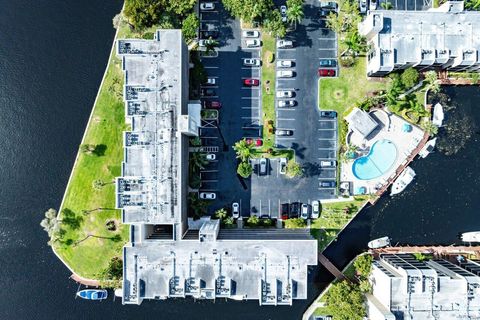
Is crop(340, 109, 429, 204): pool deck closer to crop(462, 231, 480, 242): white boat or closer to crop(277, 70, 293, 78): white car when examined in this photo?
crop(277, 70, 293, 78): white car

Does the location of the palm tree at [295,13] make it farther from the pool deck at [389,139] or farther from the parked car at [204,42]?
the pool deck at [389,139]

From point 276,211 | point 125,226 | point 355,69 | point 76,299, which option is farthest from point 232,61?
point 76,299

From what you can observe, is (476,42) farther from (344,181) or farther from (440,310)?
(440,310)

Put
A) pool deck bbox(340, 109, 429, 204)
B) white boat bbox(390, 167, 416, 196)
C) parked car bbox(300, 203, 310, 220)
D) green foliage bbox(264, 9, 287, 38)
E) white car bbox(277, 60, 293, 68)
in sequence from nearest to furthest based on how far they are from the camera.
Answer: green foliage bbox(264, 9, 287, 38)
white car bbox(277, 60, 293, 68)
parked car bbox(300, 203, 310, 220)
white boat bbox(390, 167, 416, 196)
pool deck bbox(340, 109, 429, 204)

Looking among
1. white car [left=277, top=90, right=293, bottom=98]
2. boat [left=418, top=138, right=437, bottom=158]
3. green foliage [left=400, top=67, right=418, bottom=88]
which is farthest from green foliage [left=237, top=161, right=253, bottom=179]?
boat [left=418, top=138, right=437, bottom=158]

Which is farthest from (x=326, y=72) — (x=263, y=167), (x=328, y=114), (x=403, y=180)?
(x=403, y=180)

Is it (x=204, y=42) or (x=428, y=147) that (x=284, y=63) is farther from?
(x=428, y=147)
